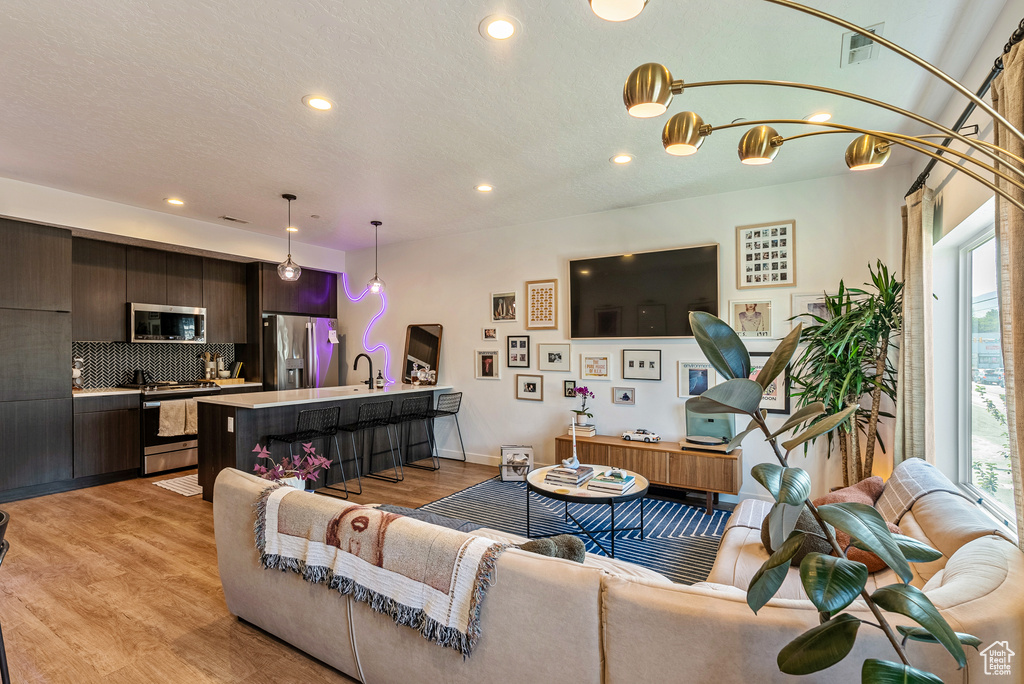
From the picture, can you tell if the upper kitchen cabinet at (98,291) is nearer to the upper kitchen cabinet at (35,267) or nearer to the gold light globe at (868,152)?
the upper kitchen cabinet at (35,267)

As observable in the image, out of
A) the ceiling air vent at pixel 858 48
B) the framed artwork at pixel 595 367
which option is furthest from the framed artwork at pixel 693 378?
the ceiling air vent at pixel 858 48

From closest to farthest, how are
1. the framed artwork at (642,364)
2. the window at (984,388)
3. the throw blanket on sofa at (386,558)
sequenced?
the throw blanket on sofa at (386,558), the window at (984,388), the framed artwork at (642,364)

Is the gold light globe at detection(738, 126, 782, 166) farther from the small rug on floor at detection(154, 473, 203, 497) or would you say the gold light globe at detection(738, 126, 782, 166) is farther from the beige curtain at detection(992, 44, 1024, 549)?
the small rug on floor at detection(154, 473, 203, 497)

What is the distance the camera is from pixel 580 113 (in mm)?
2973

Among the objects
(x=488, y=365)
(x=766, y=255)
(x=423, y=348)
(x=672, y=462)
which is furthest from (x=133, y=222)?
(x=766, y=255)

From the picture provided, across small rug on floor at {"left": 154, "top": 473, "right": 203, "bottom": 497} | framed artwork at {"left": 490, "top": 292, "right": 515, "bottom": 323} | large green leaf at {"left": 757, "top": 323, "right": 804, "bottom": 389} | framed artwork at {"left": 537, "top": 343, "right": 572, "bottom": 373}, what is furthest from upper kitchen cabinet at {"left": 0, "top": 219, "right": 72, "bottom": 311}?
large green leaf at {"left": 757, "top": 323, "right": 804, "bottom": 389}

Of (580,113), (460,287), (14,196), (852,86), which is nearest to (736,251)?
(852,86)

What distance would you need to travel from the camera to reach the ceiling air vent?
87.9 inches

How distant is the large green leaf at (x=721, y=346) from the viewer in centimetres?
106

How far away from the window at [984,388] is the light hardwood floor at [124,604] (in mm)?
3283

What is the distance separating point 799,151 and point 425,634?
385cm

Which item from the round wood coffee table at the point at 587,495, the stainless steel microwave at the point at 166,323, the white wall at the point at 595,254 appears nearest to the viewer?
the round wood coffee table at the point at 587,495

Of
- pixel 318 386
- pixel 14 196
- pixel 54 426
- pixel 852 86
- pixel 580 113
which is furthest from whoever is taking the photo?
pixel 318 386

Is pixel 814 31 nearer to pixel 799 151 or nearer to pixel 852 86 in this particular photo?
pixel 852 86
